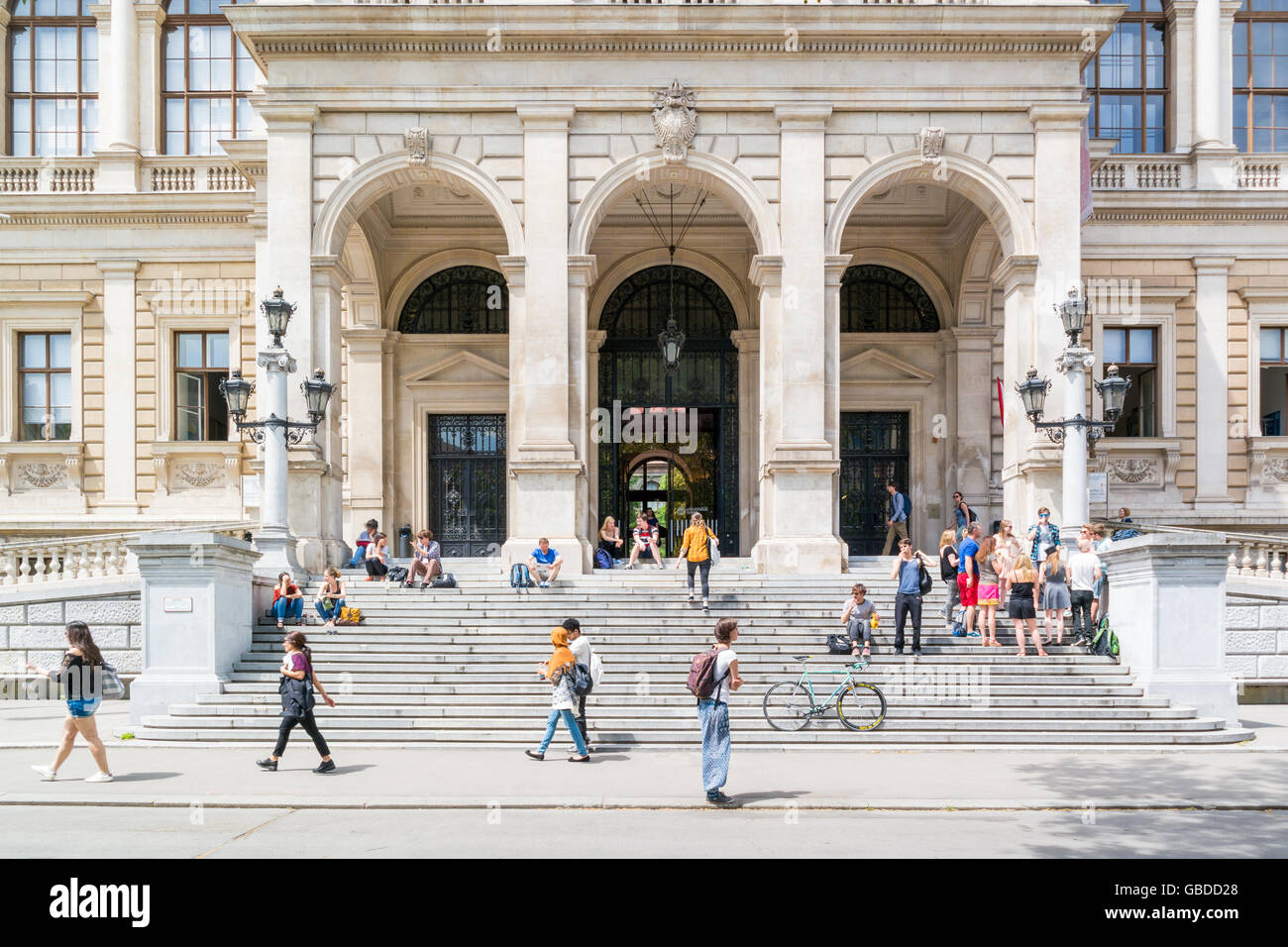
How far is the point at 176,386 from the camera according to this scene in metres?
30.0

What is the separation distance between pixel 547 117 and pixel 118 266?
12.1m

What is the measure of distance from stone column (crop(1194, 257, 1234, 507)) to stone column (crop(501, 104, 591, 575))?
1486 cm

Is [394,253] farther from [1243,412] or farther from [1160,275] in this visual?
[1243,412]

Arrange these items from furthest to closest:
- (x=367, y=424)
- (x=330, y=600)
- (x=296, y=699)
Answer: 1. (x=367, y=424)
2. (x=330, y=600)
3. (x=296, y=699)

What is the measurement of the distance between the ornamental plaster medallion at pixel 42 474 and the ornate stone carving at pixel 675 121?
16.1 metres

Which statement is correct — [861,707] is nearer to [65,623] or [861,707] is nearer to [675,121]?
[675,121]

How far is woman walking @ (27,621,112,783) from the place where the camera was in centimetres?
1299

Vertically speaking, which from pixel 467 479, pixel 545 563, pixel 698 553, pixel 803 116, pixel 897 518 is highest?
pixel 803 116

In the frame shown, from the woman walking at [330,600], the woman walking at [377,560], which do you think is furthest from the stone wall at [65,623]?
the woman walking at [377,560]

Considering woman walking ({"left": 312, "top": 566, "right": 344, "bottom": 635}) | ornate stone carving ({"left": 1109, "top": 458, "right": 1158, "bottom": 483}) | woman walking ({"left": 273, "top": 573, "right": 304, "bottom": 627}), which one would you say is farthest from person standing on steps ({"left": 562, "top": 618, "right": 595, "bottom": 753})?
ornate stone carving ({"left": 1109, "top": 458, "right": 1158, "bottom": 483})

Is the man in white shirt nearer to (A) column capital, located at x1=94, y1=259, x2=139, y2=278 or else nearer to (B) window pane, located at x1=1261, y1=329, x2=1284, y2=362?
(B) window pane, located at x1=1261, y1=329, x2=1284, y2=362

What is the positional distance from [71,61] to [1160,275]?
26.8m

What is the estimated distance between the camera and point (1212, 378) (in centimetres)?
2914

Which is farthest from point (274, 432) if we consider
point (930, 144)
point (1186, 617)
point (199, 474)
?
point (1186, 617)
